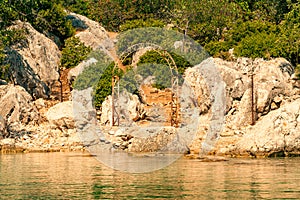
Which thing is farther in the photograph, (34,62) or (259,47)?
(34,62)

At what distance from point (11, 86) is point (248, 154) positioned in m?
19.6

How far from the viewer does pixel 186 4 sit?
2571 inches

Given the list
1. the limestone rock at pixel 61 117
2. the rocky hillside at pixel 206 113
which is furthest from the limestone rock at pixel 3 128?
the limestone rock at pixel 61 117

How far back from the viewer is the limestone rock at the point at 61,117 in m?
44.2

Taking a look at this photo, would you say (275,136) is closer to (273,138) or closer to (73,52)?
(273,138)

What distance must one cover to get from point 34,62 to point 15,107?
9600mm

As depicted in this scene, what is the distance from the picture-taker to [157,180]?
2577 cm

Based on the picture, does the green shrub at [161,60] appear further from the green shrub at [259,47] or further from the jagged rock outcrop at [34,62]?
the jagged rock outcrop at [34,62]

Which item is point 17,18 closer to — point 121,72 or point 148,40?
point 121,72

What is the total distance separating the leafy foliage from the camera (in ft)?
191

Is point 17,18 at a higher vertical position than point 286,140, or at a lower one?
higher

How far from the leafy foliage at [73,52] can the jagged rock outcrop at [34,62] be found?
68cm

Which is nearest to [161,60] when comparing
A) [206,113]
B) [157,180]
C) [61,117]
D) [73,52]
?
[73,52]

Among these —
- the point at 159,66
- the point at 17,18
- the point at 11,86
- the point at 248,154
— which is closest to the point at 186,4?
the point at 159,66
